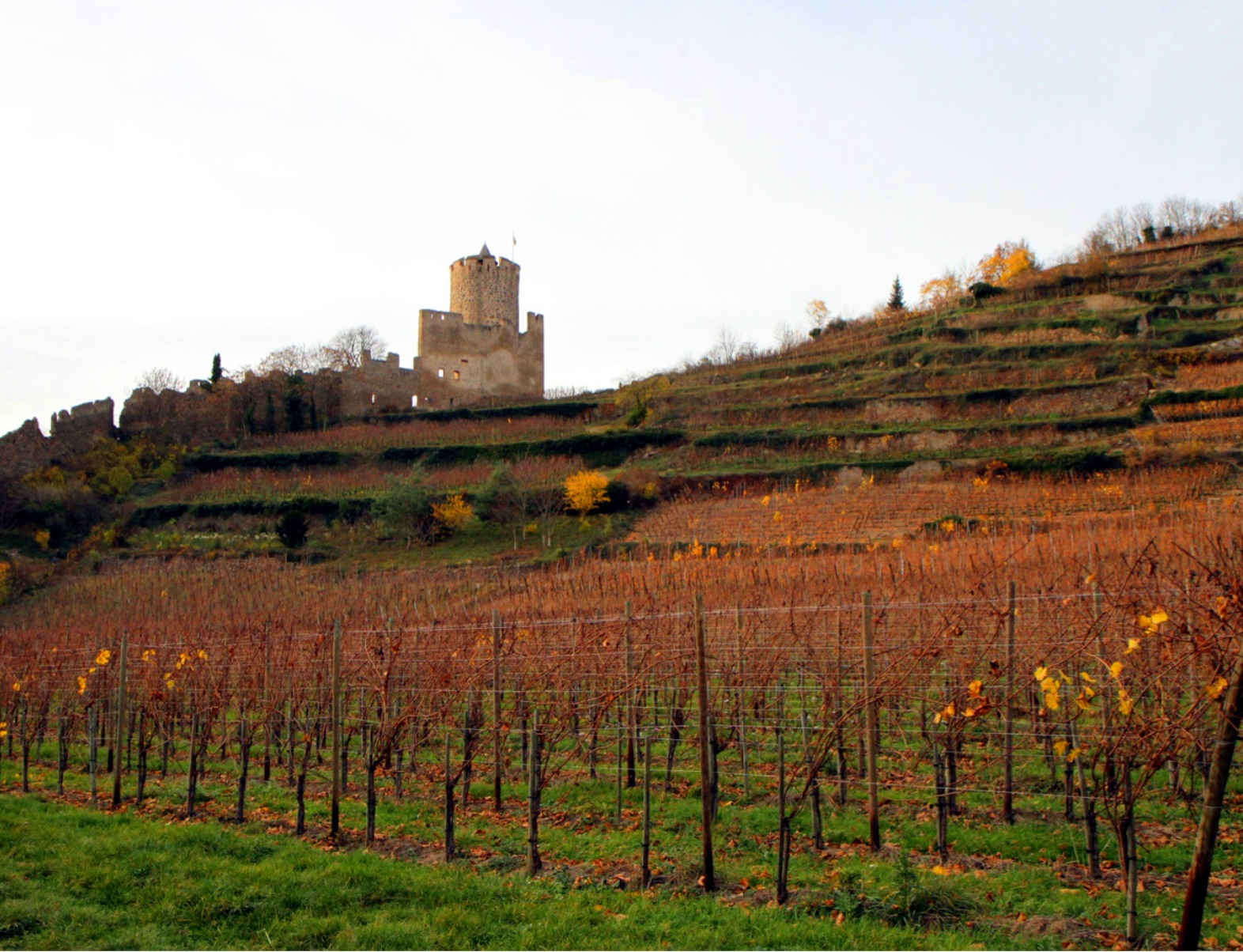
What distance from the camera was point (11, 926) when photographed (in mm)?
6176

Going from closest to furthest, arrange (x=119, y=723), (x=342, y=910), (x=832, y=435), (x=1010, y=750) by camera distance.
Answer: (x=342, y=910) < (x=1010, y=750) < (x=119, y=723) < (x=832, y=435)

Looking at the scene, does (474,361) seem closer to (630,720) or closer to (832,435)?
(832,435)

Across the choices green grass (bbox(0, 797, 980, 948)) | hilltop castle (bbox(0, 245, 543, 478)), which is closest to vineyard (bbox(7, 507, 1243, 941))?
green grass (bbox(0, 797, 980, 948))

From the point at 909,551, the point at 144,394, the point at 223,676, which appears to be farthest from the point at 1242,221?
the point at 223,676

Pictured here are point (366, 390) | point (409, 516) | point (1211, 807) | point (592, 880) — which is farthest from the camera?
point (366, 390)

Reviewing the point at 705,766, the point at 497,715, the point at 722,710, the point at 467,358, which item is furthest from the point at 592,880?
the point at 467,358

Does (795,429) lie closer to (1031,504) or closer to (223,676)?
(1031,504)

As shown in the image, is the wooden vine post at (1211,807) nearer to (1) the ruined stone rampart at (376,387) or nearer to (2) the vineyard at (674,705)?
(2) the vineyard at (674,705)

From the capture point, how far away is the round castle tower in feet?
189

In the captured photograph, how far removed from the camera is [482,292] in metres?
57.6

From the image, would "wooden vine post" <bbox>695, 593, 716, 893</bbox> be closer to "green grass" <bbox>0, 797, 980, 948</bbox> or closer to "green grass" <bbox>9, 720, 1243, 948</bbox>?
"green grass" <bbox>9, 720, 1243, 948</bbox>

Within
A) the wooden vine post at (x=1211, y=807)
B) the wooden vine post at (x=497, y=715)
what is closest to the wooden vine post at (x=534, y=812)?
the wooden vine post at (x=497, y=715)

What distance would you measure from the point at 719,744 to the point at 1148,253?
62.4 m

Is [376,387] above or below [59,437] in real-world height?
above
